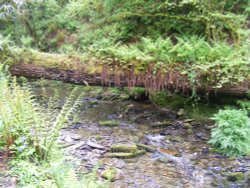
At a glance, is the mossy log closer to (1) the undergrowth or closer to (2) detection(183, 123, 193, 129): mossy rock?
(2) detection(183, 123, 193, 129): mossy rock

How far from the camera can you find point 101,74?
19.4 ft

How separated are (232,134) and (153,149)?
118 centimetres

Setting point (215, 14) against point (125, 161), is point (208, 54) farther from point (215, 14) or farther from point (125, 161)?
point (125, 161)

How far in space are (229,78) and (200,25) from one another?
1.65 meters

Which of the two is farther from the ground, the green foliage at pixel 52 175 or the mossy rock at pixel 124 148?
the green foliage at pixel 52 175

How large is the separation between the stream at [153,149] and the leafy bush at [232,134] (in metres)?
0.13

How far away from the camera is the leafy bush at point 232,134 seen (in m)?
4.59

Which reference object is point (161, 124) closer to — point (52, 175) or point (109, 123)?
point (109, 123)

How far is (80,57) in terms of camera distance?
6008 mm

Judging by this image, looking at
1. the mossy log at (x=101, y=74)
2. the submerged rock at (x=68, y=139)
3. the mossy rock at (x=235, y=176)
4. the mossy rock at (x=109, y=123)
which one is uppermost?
the mossy log at (x=101, y=74)

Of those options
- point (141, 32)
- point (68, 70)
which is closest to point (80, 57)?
point (68, 70)

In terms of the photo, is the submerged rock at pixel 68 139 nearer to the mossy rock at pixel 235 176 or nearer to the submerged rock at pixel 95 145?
the submerged rock at pixel 95 145

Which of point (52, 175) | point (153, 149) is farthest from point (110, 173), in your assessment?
point (52, 175)

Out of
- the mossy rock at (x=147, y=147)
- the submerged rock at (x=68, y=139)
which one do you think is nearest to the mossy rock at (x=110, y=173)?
the mossy rock at (x=147, y=147)
